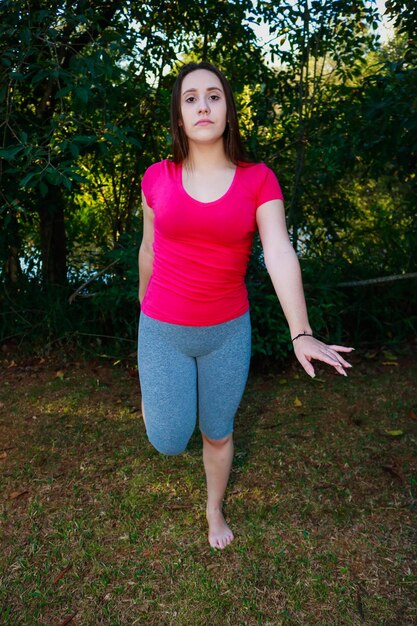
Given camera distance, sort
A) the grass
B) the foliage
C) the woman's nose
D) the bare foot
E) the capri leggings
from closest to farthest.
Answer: the woman's nose, the capri leggings, the grass, the bare foot, the foliage

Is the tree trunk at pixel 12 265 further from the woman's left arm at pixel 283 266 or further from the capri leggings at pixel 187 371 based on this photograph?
the woman's left arm at pixel 283 266

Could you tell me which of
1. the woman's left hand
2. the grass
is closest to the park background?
the grass

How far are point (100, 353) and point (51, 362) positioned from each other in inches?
15.0

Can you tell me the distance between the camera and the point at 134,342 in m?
4.68

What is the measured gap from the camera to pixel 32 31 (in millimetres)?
3502

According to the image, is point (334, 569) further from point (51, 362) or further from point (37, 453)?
point (51, 362)

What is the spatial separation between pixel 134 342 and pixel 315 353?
302cm

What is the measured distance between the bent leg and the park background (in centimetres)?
66

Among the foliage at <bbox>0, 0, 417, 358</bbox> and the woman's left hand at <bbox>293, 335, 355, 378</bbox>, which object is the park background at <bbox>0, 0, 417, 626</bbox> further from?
the woman's left hand at <bbox>293, 335, 355, 378</bbox>

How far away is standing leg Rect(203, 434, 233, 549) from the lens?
2500mm

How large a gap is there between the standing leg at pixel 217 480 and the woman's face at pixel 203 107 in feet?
3.81

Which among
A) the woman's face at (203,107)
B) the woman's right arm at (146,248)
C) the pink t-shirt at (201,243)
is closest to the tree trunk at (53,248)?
the woman's right arm at (146,248)

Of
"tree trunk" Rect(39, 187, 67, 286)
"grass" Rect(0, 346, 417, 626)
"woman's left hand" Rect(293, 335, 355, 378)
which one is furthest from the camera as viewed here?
"tree trunk" Rect(39, 187, 67, 286)

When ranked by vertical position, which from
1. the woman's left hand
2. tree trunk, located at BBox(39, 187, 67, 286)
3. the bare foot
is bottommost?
the bare foot
